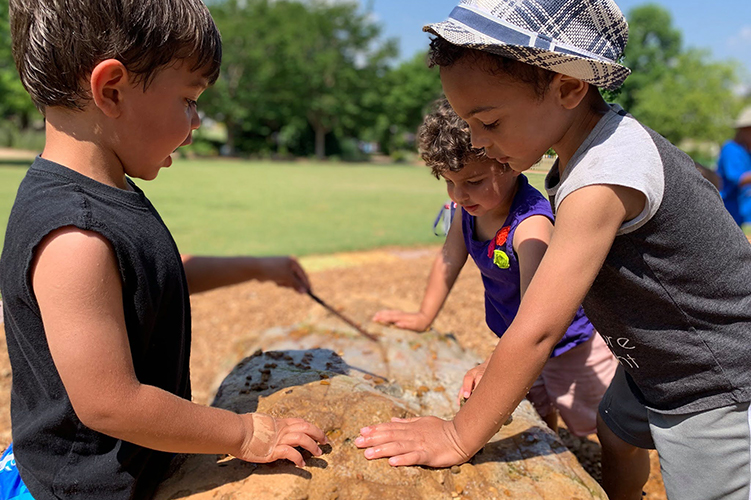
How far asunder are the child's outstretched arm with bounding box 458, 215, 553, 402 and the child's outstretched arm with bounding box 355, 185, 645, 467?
424 mm

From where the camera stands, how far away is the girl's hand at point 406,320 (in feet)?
10.9

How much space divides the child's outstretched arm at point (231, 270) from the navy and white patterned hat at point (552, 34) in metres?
1.26

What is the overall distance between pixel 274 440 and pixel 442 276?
1.53 m

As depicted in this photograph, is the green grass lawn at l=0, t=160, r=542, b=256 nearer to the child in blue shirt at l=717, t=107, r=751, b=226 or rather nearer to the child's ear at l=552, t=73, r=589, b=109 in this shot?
the child in blue shirt at l=717, t=107, r=751, b=226

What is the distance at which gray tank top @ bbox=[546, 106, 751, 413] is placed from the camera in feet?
5.32

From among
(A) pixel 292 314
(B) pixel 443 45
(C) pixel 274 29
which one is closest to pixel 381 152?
(C) pixel 274 29

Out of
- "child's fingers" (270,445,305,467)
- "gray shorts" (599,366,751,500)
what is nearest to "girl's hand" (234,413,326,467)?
"child's fingers" (270,445,305,467)

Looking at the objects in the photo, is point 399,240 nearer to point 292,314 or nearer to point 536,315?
point 292,314

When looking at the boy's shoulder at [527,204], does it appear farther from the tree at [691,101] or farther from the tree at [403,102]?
the tree at [403,102]

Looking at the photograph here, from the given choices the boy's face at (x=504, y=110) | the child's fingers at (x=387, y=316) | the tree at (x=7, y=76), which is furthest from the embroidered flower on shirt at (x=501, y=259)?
the tree at (x=7, y=76)

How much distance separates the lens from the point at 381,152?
54688mm

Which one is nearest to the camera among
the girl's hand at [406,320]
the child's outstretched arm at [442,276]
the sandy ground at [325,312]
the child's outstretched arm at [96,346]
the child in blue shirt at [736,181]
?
the child's outstretched arm at [96,346]

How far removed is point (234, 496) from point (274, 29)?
42657 mm

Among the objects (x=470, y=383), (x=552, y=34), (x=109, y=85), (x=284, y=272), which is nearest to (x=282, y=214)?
(x=284, y=272)
